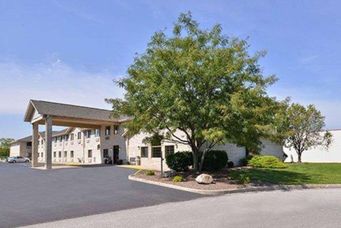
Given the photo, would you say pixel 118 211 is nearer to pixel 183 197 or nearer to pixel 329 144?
pixel 183 197

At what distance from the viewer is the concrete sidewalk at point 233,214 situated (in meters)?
9.65

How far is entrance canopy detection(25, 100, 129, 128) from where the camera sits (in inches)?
1369

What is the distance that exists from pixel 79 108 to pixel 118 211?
28905 millimetres

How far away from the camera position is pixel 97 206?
1262 cm

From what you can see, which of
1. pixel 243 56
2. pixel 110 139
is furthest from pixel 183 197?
pixel 110 139

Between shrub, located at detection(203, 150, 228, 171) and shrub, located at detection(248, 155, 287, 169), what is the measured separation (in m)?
3.52

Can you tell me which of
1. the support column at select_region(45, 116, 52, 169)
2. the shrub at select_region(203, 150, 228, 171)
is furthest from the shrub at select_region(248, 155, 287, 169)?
the support column at select_region(45, 116, 52, 169)

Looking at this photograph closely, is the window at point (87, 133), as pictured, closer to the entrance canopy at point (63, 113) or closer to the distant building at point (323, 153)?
the entrance canopy at point (63, 113)

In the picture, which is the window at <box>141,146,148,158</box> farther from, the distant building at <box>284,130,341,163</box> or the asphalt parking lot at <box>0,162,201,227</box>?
the distant building at <box>284,130,341,163</box>

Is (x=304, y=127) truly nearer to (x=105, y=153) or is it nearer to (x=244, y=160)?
(x=244, y=160)

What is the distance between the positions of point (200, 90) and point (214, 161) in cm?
691

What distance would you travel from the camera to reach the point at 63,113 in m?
35.4

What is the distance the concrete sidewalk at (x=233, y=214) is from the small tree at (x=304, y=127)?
19.5 m

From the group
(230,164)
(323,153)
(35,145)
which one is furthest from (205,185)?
(35,145)
